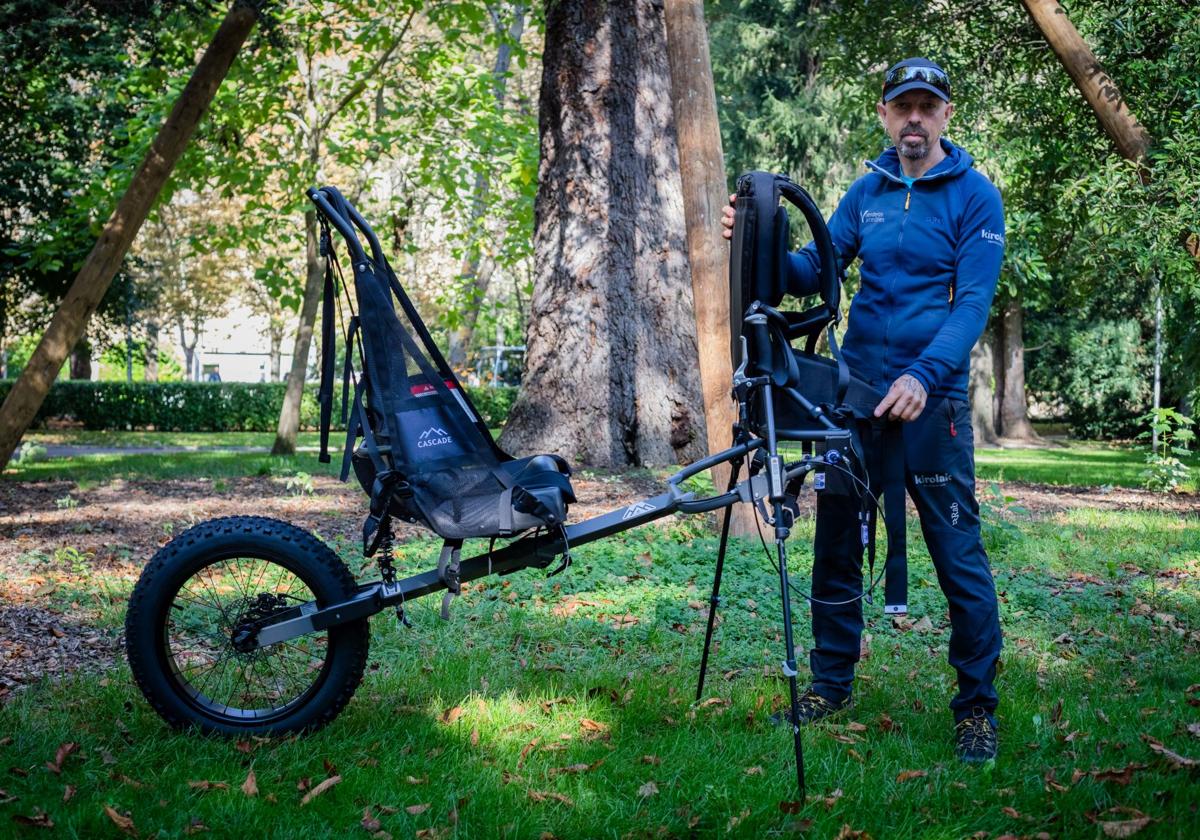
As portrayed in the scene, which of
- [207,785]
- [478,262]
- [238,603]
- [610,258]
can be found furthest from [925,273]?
[478,262]

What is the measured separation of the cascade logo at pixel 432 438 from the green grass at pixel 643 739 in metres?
1.04

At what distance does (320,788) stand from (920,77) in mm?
3092

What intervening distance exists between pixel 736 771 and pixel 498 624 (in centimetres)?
244

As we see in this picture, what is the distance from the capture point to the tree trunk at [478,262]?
17.6 meters

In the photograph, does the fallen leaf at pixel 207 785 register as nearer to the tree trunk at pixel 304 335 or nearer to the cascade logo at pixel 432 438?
the cascade logo at pixel 432 438

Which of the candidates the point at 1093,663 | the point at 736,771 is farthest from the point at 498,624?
the point at 1093,663

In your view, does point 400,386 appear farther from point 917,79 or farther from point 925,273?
point 917,79

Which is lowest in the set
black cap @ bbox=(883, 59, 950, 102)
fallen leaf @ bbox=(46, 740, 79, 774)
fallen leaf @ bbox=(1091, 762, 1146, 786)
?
fallen leaf @ bbox=(1091, 762, 1146, 786)

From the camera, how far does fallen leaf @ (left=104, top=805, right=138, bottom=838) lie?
3262 millimetres

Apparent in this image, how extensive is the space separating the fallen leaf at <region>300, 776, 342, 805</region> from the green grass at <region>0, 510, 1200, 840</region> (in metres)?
0.03

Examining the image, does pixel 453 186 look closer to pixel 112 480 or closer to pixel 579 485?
pixel 112 480

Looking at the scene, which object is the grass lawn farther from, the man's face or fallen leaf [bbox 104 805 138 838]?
the man's face

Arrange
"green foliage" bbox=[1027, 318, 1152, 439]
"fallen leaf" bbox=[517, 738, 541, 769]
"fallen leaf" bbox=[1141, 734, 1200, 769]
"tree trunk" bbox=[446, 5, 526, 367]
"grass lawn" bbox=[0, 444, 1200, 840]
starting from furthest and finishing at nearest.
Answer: "green foliage" bbox=[1027, 318, 1152, 439]
"tree trunk" bbox=[446, 5, 526, 367]
"fallen leaf" bbox=[517, 738, 541, 769]
"fallen leaf" bbox=[1141, 734, 1200, 769]
"grass lawn" bbox=[0, 444, 1200, 840]

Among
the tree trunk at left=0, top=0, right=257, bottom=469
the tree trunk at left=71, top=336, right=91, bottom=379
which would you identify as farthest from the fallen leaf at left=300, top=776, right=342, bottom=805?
the tree trunk at left=71, top=336, right=91, bottom=379
